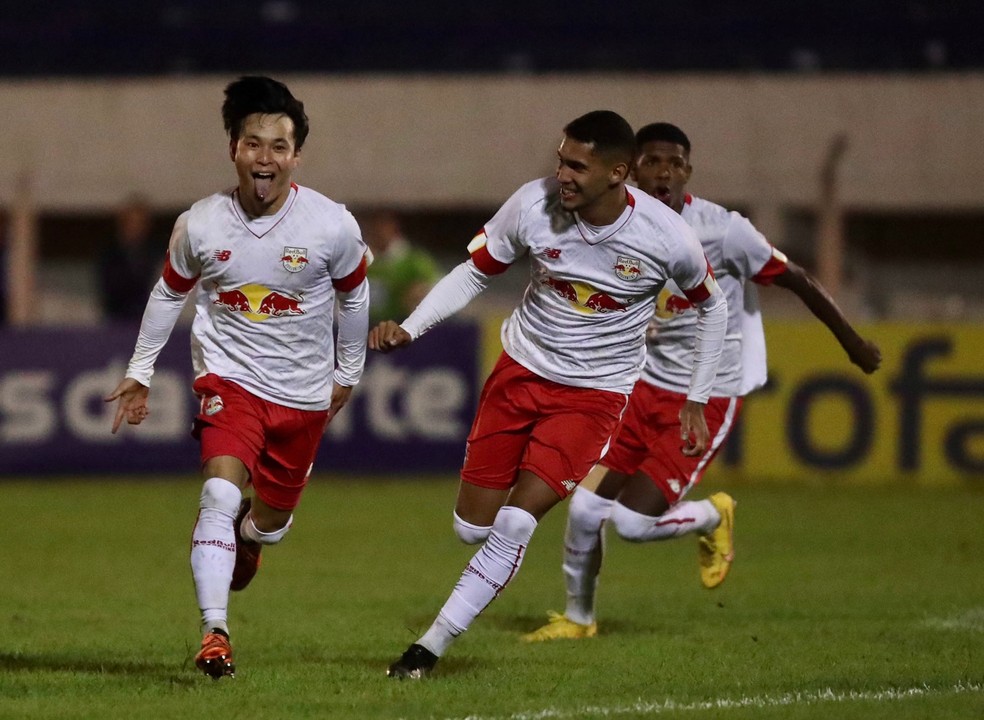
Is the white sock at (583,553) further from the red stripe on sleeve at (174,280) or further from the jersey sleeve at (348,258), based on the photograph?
the red stripe on sleeve at (174,280)

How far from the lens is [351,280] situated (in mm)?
6402

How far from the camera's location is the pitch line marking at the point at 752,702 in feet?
17.8

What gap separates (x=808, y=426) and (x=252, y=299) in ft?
26.4

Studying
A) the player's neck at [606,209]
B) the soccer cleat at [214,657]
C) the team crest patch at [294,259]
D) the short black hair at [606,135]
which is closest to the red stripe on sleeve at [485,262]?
the player's neck at [606,209]

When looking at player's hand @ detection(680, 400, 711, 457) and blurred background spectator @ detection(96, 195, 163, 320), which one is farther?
blurred background spectator @ detection(96, 195, 163, 320)

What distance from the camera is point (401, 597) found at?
8344 mm

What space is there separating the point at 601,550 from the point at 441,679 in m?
1.55

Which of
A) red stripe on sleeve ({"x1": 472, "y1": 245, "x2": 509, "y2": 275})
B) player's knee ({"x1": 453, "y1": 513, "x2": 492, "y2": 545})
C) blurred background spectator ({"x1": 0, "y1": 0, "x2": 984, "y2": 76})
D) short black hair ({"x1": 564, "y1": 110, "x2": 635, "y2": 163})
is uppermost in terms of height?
blurred background spectator ({"x1": 0, "y1": 0, "x2": 984, "y2": 76})

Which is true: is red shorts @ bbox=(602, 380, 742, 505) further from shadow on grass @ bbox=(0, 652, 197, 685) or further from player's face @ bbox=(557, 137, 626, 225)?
shadow on grass @ bbox=(0, 652, 197, 685)

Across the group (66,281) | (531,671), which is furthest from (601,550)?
(66,281)

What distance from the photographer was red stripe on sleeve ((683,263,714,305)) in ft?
21.2

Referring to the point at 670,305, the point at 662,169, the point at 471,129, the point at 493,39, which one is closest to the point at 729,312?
the point at 670,305

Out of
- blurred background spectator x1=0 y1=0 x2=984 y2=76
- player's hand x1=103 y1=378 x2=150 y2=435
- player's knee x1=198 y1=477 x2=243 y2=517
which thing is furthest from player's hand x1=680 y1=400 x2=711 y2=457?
blurred background spectator x1=0 y1=0 x2=984 y2=76

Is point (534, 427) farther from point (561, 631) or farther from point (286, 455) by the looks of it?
point (561, 631)
